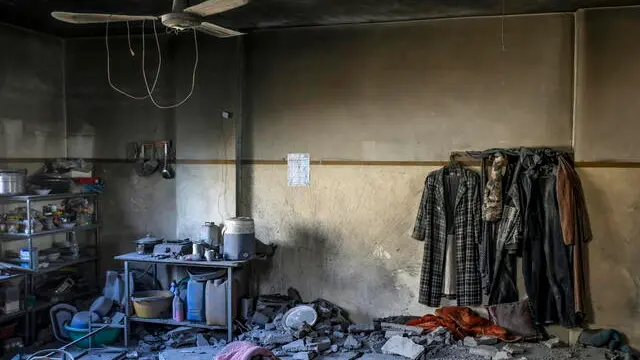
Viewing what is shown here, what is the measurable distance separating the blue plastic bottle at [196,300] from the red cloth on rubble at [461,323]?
6.05ft

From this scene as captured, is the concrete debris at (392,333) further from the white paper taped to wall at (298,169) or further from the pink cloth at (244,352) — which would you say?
the white paper taped to wall at (298,169)

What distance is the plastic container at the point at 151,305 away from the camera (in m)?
4.70

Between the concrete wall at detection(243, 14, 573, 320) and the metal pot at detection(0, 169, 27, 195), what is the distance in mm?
2031

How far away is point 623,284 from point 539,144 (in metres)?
1.35

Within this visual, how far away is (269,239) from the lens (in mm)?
5238

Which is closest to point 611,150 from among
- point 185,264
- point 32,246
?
point 185,264

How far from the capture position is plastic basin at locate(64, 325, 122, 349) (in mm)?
4684

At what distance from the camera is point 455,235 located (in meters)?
4.68

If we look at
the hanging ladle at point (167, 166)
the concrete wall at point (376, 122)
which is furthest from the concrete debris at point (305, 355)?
the hanging ladle at point (167, 166)

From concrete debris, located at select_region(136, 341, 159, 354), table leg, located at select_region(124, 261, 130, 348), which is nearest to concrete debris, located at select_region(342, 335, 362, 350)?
concrete debris, located at select_region(136, 341, 159, 354)

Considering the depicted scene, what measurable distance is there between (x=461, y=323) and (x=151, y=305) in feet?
8.90

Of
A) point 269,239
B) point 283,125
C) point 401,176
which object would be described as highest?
point 283,125

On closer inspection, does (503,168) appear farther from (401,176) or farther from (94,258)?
(94,258)

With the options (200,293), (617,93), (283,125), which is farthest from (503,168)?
(200,293)
